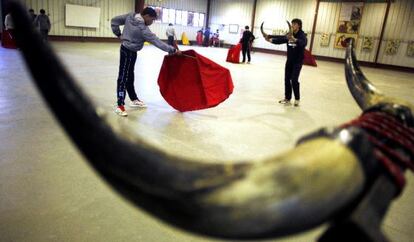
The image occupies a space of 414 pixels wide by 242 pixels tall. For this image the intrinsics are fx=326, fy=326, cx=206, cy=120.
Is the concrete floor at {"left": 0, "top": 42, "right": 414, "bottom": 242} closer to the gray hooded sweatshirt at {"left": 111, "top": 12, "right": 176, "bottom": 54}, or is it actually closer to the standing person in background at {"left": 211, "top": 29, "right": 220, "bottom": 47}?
the gray hooded sweatshirt at {"left": 111, "top": 12, "right": 176, "bottom": 54}

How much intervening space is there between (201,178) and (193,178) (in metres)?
0.01

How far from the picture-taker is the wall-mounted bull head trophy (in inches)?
17.3

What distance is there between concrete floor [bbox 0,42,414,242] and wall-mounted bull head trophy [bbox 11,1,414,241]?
52 millimetres

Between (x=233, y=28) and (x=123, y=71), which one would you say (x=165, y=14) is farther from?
(x=123, y=71)

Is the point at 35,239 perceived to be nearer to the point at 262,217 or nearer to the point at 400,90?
the point at 262,217

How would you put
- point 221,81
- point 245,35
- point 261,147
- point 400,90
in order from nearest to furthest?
point 261,147
point 221,81
point 400,90
point 245,35

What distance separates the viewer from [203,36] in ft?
89.2

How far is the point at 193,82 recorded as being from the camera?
5.54 meters

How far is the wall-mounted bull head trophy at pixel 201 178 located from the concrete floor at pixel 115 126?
0.05 meters

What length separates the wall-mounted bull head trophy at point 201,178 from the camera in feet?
1.44

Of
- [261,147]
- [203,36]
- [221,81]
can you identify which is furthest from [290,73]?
[203,36]

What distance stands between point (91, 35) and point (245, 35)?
11.0 m

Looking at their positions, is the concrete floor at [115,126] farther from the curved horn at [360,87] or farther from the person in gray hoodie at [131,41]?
the curved horn at [360,87]

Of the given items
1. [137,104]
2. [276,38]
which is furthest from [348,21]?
[137,104]
